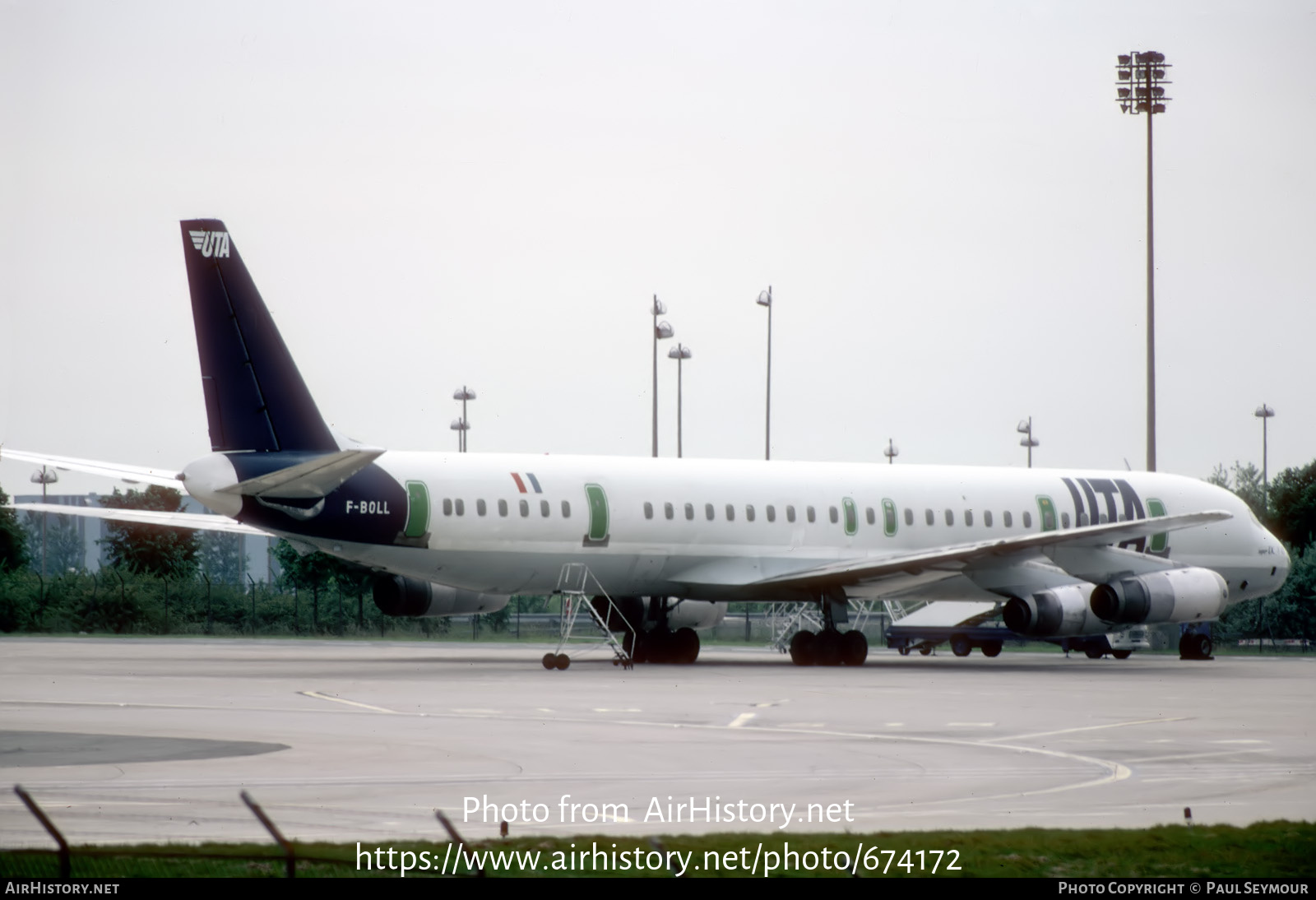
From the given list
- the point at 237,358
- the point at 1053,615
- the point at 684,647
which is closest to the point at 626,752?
the point at 237,358

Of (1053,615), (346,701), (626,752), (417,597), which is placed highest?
(417,597)

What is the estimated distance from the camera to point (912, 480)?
38656 mm

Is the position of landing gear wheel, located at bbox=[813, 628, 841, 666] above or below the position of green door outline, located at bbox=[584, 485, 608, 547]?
below

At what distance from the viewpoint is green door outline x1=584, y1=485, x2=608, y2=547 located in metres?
34.3

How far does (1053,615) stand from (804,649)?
16.1 ft

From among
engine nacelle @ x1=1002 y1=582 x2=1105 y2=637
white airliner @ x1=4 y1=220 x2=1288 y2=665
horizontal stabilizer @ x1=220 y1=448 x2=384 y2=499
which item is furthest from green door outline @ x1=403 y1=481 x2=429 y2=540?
engine nacelle @ x1=1002 y1=582 x2=1105 y2=637

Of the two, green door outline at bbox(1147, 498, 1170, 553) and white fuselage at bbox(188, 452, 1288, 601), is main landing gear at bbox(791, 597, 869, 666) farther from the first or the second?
green door outline at bbox(1147, 498, 1170, 553)

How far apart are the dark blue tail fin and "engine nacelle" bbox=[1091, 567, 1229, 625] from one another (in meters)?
15.3

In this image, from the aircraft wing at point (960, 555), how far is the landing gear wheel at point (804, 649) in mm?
1016

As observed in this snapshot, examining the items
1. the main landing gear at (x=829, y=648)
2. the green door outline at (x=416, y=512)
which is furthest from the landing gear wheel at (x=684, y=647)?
the green door outline at (x=416, y=512)

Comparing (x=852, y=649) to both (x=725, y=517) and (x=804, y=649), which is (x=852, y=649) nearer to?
(x=804, y=649)

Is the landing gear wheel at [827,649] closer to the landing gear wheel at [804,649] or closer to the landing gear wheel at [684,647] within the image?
the landing gear wheel at [804,649]

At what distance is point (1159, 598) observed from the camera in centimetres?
3456
